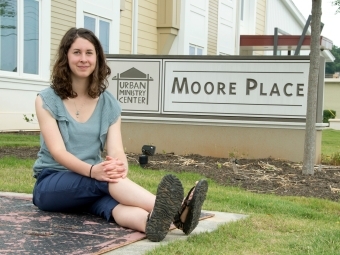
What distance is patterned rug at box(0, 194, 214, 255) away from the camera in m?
3.48

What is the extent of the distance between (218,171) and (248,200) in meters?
2.12

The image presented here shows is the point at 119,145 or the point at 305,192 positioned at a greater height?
the point at 119,145

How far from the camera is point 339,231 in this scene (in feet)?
14.7

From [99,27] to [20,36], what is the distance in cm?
344

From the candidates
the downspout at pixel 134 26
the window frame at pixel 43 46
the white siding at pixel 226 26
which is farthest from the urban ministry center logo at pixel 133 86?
the white siding at pixel 226 26

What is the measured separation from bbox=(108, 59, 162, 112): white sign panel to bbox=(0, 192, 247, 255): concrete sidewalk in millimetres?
4666

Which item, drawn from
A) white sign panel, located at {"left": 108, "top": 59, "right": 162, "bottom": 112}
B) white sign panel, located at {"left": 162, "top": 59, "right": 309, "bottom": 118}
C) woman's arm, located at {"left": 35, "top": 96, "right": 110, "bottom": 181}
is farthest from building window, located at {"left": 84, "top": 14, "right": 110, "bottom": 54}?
woman's arm, located at {"left": 35, "top": 96, "right": 110, "bottom": 181}

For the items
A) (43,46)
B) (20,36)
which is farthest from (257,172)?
(43,46)

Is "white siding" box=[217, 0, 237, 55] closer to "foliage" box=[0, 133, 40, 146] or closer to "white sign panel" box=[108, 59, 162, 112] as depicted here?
"foliage" box=[0, 133, 40, 146]

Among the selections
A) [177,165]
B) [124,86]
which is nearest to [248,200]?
[177,165]

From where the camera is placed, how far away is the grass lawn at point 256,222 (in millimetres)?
3830

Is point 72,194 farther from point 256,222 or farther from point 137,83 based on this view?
point 137,83

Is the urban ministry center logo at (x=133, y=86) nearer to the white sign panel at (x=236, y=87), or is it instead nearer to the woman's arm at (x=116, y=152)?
the white sign panel at (x=236, y=87)

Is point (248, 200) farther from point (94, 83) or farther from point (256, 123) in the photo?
point (256, 123)
